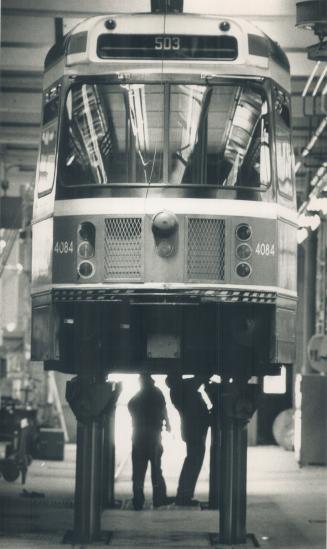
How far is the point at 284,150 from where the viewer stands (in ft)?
38.0

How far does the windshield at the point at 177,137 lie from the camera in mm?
11117

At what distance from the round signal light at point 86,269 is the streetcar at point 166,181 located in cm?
1

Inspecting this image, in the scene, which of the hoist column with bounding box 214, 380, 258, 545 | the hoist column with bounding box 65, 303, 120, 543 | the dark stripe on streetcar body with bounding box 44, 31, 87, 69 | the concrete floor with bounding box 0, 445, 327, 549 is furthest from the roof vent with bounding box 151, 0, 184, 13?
the concrete floor with bounding box 0, 445, 327, 549

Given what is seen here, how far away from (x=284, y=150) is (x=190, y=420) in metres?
3.02

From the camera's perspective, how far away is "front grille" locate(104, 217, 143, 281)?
36.4ft

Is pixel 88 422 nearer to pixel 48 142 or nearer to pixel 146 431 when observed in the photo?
pixel 146 431

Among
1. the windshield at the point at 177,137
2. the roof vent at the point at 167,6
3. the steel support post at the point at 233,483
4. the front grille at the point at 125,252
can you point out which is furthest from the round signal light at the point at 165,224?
the steel support post at the point at 233,483

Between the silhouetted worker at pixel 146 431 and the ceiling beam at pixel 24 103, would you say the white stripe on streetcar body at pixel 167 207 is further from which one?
the silhouetted worker at pixel 146 431

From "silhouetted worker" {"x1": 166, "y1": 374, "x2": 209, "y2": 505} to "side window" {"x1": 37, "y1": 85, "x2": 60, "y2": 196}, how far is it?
93.6 inches

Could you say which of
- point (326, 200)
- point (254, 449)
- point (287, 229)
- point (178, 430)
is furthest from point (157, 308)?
point (254, 449)

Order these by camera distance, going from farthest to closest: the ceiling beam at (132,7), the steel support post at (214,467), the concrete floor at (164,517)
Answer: the steel support post at (214,467)
the concrete floor at (164,517)
the ceiling beam at (132,7)

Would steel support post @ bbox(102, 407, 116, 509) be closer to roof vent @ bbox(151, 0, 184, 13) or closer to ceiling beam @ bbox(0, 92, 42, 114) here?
ceiling beam @ bbox(0, 92, 42, 114)

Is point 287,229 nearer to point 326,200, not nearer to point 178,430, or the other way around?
point 178,430

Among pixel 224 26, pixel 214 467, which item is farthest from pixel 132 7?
pixel 214 467
